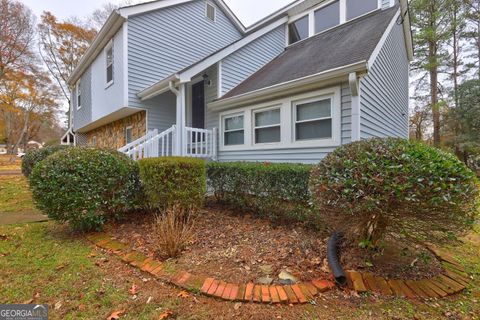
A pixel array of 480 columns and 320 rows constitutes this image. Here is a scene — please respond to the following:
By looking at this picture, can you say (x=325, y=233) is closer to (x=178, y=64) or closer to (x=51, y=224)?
(x=51, y=224)

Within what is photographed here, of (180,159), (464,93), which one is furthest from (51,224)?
(464,93)

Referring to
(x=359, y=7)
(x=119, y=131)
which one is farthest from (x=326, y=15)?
(x=119, y=131)

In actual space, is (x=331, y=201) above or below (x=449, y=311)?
above

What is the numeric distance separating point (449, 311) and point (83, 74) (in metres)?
15.3

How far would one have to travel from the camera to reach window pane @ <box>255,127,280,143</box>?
675 cm

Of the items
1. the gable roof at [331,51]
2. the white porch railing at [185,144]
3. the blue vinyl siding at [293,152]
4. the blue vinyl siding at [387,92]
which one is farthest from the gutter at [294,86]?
the white porch railing at [185,144]

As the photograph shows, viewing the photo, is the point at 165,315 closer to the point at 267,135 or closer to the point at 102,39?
the point at 267,135

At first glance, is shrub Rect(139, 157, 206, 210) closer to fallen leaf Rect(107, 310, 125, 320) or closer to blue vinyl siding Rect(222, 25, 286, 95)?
fallen leaf Rect(107, 310, 125, 320)

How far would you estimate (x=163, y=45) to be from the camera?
29.8 feet

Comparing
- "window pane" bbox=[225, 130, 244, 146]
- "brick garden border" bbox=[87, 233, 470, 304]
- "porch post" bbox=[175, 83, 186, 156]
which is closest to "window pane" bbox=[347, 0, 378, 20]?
"window pane" bbox=[225, 130, 244, 146]

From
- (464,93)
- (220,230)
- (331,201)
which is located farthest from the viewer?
(464,93)

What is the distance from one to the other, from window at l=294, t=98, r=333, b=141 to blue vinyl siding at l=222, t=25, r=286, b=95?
3.02 m

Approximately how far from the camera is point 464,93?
1409 cm

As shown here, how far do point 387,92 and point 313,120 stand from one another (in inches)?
139
